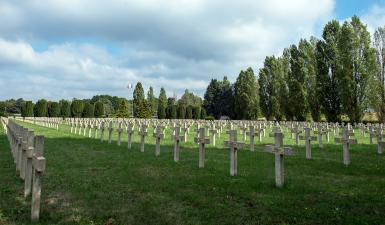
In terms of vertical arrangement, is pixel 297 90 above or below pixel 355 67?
below

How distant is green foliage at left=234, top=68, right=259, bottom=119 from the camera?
188 feet

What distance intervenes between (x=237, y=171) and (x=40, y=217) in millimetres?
4635

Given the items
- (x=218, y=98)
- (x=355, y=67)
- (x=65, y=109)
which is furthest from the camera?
(x=218, y=98)

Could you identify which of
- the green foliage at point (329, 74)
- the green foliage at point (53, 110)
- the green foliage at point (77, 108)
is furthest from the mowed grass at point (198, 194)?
the green foliage at point (53, 110)

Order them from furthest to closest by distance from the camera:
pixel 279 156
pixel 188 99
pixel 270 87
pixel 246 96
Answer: pixel 188 99
pixel 246 96
pixel 270 87
pixel 279 156

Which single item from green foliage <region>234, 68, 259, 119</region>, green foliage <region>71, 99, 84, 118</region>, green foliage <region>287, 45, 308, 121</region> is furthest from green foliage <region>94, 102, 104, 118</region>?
green foliage <region>287, 45, 308, 121</region>

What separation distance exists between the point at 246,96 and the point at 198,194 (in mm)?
52416

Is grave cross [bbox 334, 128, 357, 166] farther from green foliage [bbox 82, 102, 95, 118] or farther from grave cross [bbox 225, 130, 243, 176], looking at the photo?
green foliage [bbox 82, 102, 95, 118]

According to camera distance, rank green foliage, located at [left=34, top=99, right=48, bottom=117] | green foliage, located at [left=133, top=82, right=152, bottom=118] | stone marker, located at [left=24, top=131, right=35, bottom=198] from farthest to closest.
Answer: green foliage, located at [left=133, top=82, right=152, bottom=118], green foliage, located at [left=34, top=99, right=48, bottom=117], stone marker, located at [left=24, top=131, right=35, bottom=198]

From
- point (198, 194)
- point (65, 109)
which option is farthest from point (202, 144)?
point (65, 109)

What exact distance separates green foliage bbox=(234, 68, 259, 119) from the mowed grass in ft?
156

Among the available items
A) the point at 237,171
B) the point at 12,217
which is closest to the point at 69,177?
the point at 12,217

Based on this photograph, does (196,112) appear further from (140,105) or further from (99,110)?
(99,110)

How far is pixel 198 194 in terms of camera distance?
6.31 m
